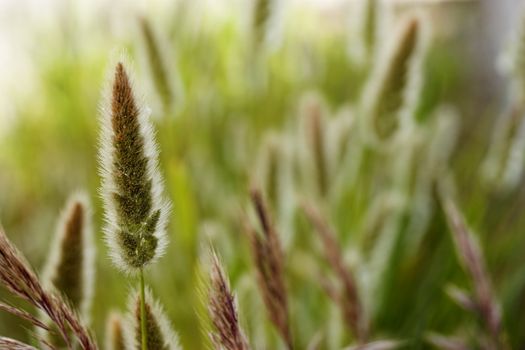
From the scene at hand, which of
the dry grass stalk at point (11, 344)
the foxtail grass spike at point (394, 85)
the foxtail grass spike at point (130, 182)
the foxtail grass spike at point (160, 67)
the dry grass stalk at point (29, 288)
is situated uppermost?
the foxtail grass spike at point (160, 67)

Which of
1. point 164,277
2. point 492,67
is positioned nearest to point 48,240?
point 164,277

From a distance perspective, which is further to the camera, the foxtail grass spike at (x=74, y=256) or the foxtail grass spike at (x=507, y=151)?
the foxtail grass spike at (x=507, y=151)

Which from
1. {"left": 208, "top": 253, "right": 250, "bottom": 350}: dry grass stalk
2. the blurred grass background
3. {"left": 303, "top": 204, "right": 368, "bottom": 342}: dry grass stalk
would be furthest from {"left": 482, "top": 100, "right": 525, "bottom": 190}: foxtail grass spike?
{"left": 208, "top": 253, "right": 250, "bottom": 350}: dry grass stalk

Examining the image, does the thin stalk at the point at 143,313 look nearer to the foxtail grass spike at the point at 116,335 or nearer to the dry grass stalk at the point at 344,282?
the foxtail grass spike at the point at 116,335

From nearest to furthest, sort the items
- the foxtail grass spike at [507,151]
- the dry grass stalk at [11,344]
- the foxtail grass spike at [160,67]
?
the dry grass stalk at [11,344] → the foxtail grass spike at [160,67] → the foxtail grass spike at [507,151]

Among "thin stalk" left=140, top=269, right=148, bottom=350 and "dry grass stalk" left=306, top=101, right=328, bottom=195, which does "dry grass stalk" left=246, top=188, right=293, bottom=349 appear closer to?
"thin stalk" left=140, top=269, right=148, bottom=350

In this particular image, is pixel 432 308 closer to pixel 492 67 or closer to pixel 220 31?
pixel 220 31

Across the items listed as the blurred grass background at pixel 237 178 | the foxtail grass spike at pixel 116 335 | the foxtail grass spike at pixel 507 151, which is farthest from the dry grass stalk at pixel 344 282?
the foxtail grass spike at pixel 507 151
